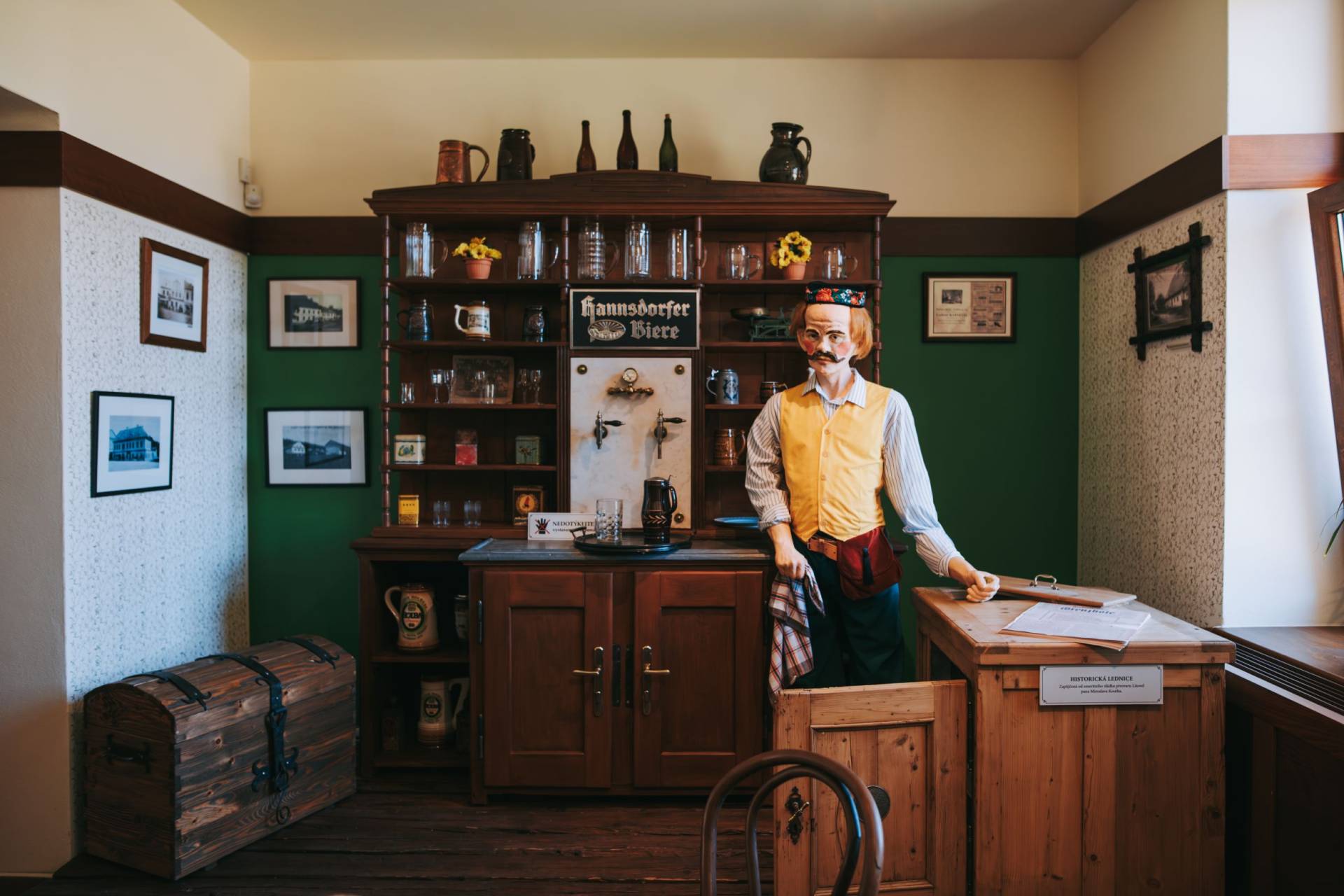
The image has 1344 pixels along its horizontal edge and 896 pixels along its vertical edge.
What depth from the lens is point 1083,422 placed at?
389 cm

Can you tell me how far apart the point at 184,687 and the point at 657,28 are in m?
3.29

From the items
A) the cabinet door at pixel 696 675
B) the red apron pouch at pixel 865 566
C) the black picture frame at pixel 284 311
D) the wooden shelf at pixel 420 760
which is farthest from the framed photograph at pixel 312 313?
the red apron pouch at pixel 865 566

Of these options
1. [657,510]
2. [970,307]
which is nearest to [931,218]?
[970,307]

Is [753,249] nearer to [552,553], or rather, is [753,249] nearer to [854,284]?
[854,284]

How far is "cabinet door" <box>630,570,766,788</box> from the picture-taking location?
3061 mm

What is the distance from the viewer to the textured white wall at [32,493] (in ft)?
9.18

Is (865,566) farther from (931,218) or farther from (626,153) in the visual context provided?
(626,153)

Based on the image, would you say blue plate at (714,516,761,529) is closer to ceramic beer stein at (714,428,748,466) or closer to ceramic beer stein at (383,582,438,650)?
ceramic beer stein at (714,428,748,466)

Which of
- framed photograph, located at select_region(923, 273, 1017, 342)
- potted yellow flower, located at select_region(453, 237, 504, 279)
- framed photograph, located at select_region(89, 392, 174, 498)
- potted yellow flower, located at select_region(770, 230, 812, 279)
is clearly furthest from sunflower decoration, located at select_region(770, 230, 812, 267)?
framed photograph, located at select_region(89, 392, 174, 498)

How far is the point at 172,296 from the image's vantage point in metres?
3.38

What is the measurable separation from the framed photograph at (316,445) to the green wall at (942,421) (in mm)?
49

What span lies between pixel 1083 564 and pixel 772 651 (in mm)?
1920

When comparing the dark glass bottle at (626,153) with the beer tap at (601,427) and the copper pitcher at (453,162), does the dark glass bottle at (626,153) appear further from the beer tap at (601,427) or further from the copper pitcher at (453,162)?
the beer tap at (601,427)

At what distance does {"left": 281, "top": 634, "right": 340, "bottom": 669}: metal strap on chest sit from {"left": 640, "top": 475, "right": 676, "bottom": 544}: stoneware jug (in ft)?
4.36
